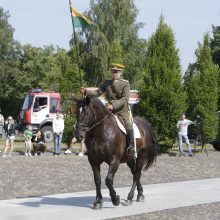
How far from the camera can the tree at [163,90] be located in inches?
1123

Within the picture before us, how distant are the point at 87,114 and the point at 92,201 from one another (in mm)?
2159

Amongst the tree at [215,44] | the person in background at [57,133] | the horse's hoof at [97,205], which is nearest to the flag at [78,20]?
the horse's hoof at [97,205]

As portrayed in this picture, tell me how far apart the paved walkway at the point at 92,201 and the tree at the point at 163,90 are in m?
14.5

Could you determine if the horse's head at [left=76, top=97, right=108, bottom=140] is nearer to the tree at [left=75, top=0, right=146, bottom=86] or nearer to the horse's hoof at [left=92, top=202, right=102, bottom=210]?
the horse's hoof at [left=92, top=202, right=102, bottom=210]

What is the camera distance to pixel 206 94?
101ft

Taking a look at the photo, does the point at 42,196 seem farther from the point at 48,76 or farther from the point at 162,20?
the point at 48,76

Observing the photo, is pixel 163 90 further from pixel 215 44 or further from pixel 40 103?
pixel 215 44

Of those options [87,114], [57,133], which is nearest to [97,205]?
[87,114]

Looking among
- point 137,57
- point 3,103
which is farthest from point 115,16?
point 3,103

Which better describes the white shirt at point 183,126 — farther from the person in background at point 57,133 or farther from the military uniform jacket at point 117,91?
the military uniform jacket at point 117,91

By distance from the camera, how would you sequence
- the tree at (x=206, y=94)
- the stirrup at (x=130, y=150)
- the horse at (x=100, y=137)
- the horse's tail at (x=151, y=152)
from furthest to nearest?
the tree at (x=206, y=94)
the horse's tail at (x=151, y=152)
the stirrup at (x=130, y=150)
the horse at (x=100, y=137)

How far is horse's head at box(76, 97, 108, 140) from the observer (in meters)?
9.78

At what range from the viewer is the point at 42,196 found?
11977 mm

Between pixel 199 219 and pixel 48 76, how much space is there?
184 feet
